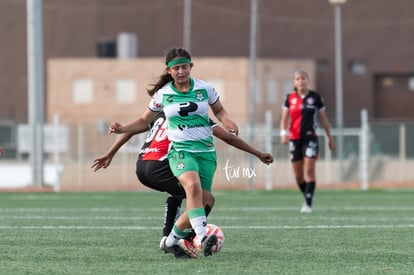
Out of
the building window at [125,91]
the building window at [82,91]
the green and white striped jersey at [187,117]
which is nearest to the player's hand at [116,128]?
the green and white striped jersey at [187,117]

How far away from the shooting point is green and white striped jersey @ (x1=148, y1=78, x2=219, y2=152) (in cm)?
1012

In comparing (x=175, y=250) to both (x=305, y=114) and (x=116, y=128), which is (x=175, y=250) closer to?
(x=116, y=128)

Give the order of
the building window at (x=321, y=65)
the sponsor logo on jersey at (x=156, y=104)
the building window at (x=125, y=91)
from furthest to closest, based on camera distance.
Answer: the building window at (x=321, y=65), the building window at (x=125, y=91), the sponsor logo on jersey at (x=156, y=104)

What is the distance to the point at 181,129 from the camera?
33.2 feet

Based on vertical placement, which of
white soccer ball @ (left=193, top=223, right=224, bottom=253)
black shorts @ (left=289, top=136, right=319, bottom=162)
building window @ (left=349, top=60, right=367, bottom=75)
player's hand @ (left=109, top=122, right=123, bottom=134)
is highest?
building window @ (left=349, top=60, right=367, bottom=75)

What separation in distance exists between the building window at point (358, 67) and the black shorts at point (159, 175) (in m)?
42.7

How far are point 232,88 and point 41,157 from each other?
2125 cm

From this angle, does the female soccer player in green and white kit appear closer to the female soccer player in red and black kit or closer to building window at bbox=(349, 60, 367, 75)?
the female soccer player in red and black kit

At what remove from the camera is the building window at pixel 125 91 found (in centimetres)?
5036

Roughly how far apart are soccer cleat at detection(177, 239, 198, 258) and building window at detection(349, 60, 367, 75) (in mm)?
43034

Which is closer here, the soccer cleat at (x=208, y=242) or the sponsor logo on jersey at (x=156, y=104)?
the soccer cleat at (x=208, y=242)

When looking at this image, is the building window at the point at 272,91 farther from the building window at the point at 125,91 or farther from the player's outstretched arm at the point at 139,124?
the player's outstretched arm at the point at 139,124

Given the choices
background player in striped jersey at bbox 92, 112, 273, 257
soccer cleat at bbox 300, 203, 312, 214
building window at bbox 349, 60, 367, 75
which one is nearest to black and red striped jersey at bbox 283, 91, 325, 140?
soccer cleat at bbox 300, 203, 312, 214

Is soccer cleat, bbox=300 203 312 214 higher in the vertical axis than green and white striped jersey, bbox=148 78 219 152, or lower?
lower
